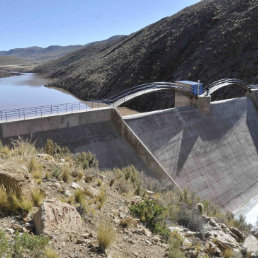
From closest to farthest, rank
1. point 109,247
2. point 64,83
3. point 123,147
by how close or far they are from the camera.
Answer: point 109,247, point 123,147, point 64,83

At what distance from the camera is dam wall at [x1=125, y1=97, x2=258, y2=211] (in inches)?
708

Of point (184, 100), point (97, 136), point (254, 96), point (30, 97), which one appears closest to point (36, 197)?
point (97, 136)

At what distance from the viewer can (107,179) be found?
10547 mm

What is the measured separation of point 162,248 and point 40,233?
2596mm

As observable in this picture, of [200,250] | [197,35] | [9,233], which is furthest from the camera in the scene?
[197,35]

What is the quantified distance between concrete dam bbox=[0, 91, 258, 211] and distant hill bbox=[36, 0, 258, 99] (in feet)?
67.0

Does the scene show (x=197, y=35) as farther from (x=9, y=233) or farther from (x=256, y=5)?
(x=9, y=233)

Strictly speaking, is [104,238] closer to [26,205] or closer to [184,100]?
[26,205]

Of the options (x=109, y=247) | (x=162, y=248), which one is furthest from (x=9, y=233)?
(x=162, y=248)

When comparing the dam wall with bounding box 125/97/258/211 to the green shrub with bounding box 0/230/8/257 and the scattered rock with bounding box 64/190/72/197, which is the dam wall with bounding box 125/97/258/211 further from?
the green shrub with bounding box 0/230/8/257

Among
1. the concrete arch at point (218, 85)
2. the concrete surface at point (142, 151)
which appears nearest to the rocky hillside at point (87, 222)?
the concrete surface at point (142, 151)

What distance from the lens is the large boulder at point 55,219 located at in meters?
5.89

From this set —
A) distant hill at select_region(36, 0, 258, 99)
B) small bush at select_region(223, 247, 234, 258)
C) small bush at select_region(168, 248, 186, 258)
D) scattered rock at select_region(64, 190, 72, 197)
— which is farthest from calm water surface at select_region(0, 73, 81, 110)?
small bush at select_region(168, 248, 186, 258)

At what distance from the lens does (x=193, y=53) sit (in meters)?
53.1
